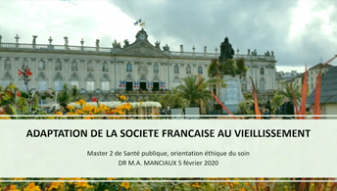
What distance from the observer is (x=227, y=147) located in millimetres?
1956

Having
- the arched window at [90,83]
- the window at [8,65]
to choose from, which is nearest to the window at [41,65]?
the window at [8,65]

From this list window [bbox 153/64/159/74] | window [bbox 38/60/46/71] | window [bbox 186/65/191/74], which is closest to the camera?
window [bbox 38/60/46/71]

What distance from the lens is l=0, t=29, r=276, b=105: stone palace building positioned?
44.2 metres

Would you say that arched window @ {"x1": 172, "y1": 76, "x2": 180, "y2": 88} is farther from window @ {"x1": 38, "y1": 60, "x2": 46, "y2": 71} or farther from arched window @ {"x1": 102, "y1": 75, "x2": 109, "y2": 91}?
window @ {"x1": 38, "y1": 60, "x2": 46, "y2": 71}

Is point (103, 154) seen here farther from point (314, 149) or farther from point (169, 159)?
point (314, 149)

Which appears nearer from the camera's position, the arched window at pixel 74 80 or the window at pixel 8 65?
the window at pixel 8 65

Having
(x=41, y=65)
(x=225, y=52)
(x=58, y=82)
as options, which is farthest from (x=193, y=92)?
(x=41, y=65)

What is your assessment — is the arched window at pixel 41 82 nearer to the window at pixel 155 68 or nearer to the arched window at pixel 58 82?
the arched window at pixel 58 82

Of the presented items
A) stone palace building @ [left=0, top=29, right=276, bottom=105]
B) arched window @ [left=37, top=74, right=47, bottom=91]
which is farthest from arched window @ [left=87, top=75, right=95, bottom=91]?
arched window @ [left=37, top=74, right=47, bottom=91]

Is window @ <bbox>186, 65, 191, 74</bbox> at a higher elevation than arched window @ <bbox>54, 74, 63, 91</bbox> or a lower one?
higher

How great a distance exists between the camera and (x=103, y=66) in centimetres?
4766

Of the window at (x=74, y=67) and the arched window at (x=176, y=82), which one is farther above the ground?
the window at (x=74, y=67)

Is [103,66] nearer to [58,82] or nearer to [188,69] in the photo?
[58,82]

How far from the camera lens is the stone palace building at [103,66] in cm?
4416
